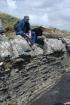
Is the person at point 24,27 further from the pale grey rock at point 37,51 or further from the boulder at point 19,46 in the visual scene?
the boulder at point 19,46

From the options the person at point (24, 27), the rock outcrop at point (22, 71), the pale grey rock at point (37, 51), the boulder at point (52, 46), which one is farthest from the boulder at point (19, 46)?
the boulder at point (52, 46)

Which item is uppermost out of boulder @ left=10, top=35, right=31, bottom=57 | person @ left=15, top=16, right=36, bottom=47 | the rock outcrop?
person @ left=15, top=16, right=36, bottom=47

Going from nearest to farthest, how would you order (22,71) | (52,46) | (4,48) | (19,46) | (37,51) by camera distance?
(4,48)
(19,46)
(22,71)
(37,51)
(52,46)

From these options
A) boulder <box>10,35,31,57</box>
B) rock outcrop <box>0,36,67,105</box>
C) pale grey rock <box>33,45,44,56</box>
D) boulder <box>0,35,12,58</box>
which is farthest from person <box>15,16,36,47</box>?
boulder <box>0,35,12,58</box>

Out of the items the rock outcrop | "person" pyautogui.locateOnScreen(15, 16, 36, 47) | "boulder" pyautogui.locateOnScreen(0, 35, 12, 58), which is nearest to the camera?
"boulder" pyautogui.locateOnScreen(0, 35, 12, 58)

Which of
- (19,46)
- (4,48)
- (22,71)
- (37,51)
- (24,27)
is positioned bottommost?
(22,71)

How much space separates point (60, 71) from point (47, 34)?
5847 millimetres

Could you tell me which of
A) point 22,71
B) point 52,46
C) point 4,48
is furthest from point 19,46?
point 52,46

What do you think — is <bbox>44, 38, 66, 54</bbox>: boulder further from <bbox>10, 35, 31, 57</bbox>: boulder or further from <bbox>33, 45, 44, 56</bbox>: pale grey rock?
<bbox>10, 35, 31, 57</bbox>: boulder

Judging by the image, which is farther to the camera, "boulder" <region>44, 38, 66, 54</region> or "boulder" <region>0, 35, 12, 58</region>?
"boulder" <region>44, 38, 66, 54</region>

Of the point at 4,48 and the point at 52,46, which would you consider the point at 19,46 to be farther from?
the point at 52,46

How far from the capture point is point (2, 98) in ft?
56.3

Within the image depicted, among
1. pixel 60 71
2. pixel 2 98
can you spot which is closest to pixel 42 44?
pixel 60 71

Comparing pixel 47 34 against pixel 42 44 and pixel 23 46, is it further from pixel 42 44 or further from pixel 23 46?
pixel 23 46
